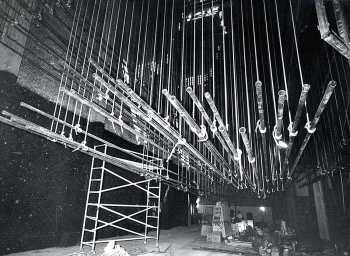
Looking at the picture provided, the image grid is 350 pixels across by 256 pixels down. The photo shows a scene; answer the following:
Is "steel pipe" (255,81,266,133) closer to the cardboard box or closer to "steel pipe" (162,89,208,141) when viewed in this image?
"steel pipe" (162,89,208,141)

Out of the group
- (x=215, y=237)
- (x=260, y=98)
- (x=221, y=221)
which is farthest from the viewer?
(x=221, y=221)

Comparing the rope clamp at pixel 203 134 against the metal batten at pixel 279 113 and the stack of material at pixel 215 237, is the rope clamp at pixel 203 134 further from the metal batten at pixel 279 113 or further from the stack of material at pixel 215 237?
the stack of material at pixel 215 237

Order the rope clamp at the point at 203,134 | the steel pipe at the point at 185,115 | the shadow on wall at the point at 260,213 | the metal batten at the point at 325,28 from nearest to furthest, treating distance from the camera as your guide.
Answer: the metal batten at the point at 325,28, the steel pipe at the point at 185,115, the rope clamp at the point at 203,134, the shadow on wall at the point at 260,213

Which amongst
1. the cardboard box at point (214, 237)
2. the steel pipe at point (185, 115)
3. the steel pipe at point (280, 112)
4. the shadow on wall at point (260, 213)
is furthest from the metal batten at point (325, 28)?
the shadow on wall at point (260, 213)

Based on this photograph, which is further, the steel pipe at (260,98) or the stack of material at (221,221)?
the stack of material at (221,221)

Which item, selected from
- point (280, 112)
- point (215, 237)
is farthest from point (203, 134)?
point (215, 237)

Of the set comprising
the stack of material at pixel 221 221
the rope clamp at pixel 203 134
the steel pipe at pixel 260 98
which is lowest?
the stack of material at pixel 221 221

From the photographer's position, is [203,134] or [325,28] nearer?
[325,28]

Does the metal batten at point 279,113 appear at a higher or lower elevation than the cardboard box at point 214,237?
higher

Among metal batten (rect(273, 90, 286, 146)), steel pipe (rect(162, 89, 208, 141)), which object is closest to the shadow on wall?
metal batten (rect(273, 90, 286, 146))

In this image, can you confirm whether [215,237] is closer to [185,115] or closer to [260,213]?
[185,115]

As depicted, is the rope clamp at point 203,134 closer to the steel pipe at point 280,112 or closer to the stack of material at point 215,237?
the steel pipe at point 280,112

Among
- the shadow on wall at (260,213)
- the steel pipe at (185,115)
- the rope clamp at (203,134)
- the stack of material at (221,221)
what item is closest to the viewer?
the steel pipe at (185,115)

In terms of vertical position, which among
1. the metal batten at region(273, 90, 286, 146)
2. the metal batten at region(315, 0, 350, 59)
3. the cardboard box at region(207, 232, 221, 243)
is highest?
the metal batten at region(315, 0, 350, 59)
